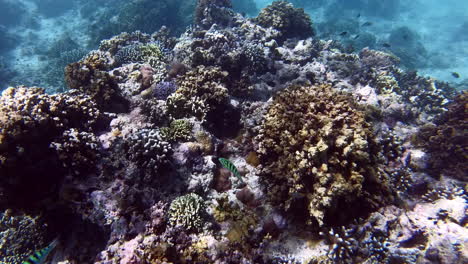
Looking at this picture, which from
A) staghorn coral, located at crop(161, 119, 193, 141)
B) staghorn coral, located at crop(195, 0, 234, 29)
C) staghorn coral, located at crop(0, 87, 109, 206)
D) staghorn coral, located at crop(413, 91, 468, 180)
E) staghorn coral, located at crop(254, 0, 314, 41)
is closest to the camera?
staghorn coral, located at crop(0, 87, 109, 206)

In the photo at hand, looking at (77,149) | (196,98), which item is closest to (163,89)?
(196,98)

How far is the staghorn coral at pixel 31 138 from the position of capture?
4.77 meters

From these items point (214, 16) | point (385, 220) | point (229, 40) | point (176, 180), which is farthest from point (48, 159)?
point (214, 16)

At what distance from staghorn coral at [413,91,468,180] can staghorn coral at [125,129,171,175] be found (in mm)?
7013

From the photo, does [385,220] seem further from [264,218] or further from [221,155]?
[221,155]

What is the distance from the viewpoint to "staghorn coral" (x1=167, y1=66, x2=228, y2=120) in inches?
265

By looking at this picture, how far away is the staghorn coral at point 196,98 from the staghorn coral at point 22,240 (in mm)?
3880

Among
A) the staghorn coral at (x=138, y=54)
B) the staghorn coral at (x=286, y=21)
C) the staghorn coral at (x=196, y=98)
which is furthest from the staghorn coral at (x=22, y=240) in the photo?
the staghorn coral at (x=286, y=21)

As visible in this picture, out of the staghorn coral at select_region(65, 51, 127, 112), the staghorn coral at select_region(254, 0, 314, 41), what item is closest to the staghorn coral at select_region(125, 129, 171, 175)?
the staghorn coral at select_region(65, 51, 127, 112)

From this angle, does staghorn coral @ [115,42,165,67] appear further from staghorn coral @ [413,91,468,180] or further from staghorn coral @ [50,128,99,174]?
staghorn coral @ [413,91,468,180]

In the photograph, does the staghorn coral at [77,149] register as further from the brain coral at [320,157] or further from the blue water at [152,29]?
the blue water at [152,29]

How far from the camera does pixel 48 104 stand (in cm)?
561

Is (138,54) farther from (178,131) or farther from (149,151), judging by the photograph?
(149,151)

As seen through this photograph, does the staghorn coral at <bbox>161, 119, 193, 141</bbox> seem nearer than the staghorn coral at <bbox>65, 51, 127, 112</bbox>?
Yes
